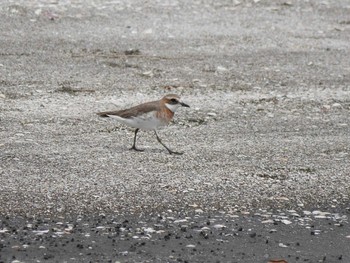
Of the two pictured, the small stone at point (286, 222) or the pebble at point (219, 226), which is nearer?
the pebble at point (219, 226)

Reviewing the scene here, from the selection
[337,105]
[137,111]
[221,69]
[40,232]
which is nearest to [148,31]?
[221,69]

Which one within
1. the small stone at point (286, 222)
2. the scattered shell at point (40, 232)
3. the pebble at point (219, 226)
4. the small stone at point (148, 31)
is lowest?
the scattered shell at point (40, 232)

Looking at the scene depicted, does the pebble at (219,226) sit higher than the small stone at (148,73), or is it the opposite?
the small stone at (148,73)

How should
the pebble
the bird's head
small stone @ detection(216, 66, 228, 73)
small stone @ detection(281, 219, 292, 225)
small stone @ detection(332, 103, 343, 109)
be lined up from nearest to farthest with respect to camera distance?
the pebble → small stone @ detection(281, 219, 292, 225) → the bird's head → small stone @ detection(332, 103, 343, 109) → small stone @ detection(216, 66, 228, 73)

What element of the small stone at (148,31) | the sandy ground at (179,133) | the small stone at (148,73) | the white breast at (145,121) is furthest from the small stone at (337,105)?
the small stone at (148,31)

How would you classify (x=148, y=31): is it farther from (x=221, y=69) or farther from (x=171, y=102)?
(x=171, y=102)

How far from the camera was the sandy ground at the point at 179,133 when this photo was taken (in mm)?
8766

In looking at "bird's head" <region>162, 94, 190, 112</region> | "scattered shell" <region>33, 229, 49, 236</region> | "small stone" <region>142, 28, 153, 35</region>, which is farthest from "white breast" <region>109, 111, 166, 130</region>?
"small stone" <region>142, 28, 153, 35</region>

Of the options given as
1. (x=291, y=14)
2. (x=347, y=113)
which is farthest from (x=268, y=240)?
(x=291, y=14)

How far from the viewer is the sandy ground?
877 centimetres

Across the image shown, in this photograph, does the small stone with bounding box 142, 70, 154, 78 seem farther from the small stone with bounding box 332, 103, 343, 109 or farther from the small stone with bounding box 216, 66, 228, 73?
the small stone with bounding box 332, 103, 343, 109

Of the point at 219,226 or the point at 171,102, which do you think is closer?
the point at 219,226

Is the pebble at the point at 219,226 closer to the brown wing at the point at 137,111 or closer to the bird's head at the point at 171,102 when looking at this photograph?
the brown wing at the point at 137,111

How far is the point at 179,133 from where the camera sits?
12.2 m
